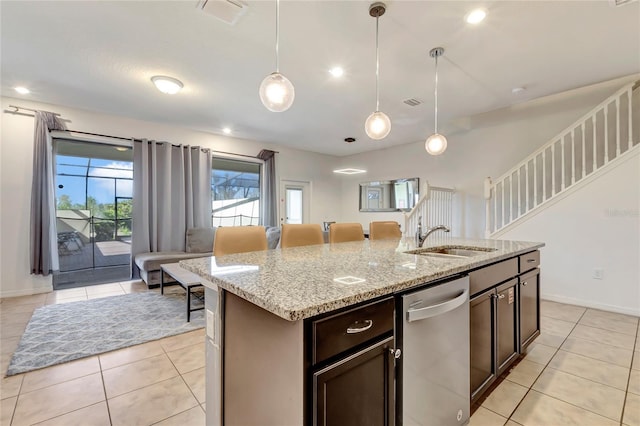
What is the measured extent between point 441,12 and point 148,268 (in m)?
4.52

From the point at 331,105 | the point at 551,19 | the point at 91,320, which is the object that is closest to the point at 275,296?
the point at 551,19

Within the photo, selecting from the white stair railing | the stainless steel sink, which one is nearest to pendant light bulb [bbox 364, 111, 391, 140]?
the stainless steel sink

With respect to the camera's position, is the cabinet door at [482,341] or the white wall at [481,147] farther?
the white wall at [481,147]

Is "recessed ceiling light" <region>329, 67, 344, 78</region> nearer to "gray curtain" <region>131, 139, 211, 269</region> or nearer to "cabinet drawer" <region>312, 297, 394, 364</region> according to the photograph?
"cabinet drawer" <region>312, 297, 394, 364</region>

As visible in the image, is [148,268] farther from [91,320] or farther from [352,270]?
[352,270]

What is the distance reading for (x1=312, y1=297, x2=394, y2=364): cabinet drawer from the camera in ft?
2.68

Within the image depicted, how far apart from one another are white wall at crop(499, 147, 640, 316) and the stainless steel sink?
2.27 metres

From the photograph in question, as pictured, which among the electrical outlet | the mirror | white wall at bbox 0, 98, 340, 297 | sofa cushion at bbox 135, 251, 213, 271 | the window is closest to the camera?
the electrical outlet

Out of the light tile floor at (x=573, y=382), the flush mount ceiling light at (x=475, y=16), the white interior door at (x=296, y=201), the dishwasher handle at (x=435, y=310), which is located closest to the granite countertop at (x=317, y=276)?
the dishwasher handle at (x=435, y=310)

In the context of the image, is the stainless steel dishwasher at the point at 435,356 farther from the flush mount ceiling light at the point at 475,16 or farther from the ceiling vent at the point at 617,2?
the ceiling vent at the point at 617,2

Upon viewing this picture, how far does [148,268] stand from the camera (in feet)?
13.1

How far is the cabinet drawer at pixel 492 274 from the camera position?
1.50m

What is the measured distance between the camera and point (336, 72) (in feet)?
9.77

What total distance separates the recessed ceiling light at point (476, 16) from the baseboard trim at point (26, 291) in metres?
5.94
